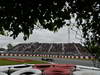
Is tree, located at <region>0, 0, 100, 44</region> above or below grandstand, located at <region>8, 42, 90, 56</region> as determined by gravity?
below

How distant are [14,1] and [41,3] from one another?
304mm

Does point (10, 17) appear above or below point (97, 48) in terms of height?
above

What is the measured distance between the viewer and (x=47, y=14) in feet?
8.88

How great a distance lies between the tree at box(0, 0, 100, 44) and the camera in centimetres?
239

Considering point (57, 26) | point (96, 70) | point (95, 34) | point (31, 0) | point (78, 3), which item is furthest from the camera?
point (96, 70)

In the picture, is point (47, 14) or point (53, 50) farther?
point (53, 50)

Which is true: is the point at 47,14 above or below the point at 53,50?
→ below

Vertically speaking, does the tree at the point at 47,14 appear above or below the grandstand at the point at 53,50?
below

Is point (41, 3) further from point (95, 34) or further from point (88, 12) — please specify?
Answer: point (95, 34)

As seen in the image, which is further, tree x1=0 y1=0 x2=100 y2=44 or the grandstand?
the grandstand

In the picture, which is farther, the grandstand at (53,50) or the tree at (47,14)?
the grandstand at (53,50)

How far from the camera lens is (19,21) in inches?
103

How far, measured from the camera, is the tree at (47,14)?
2.39m

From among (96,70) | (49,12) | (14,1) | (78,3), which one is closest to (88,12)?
(78,3)
